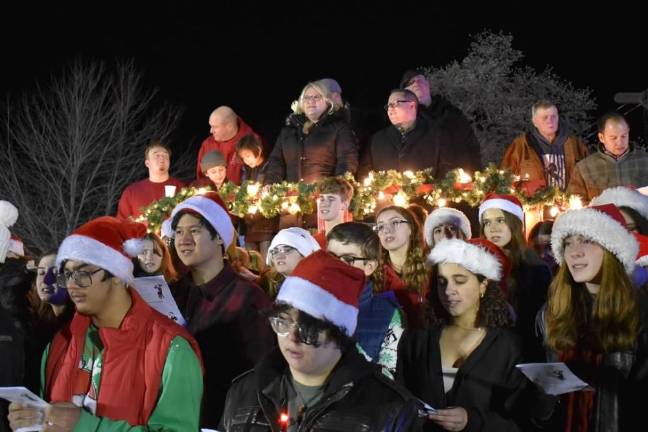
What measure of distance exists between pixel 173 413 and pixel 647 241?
3.76 m

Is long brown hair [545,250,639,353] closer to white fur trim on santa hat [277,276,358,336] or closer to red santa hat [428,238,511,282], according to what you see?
red santa hat [428,238,511,282]

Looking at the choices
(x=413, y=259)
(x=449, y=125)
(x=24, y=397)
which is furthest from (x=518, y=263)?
(x=24, y=397)

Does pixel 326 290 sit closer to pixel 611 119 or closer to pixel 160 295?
pixel 160 295

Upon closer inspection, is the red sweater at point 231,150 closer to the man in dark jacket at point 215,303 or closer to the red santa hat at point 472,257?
the man in dark jacket at point 215,303

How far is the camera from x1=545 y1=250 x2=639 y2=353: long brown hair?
4.82 metres

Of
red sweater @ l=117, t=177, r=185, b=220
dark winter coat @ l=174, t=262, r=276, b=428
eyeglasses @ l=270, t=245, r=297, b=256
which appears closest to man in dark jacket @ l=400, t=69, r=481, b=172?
red sweater @ l=117, t=177, r=185, b=220

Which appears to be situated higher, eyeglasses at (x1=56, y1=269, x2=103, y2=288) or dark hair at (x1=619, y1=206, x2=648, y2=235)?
dark hair at (x1=619, y1=206, x2=648, y2=235)

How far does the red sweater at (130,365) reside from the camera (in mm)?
4027

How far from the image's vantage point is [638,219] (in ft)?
23.2

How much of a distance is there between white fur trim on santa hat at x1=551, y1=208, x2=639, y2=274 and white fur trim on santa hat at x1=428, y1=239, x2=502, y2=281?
0.47 meters

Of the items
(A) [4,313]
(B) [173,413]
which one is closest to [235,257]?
(A) [4,313]

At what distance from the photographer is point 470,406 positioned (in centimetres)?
477

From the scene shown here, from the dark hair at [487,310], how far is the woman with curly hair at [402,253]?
1.00 metres

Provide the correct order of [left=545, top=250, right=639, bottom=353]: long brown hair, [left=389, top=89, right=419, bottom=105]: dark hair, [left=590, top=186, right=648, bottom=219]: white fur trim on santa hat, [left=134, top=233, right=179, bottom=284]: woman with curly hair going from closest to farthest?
[left=545, top=250, right=639, bottom=353]: long brown hair
[left=134, top=233, right=179, bottom=284]: woman with curly hair
[left=590, top=186, right=648, bottom=219]: white fur trim on santa hat
[left=389, top=89, right=419, bottom=105]: dark hair
